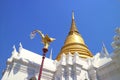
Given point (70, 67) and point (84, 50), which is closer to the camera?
point (70, 67)

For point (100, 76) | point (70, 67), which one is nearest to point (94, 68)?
point (100, 76)

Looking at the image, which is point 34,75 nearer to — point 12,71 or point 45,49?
point 12,71

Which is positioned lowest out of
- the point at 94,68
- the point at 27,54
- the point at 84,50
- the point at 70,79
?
the point at 70,79

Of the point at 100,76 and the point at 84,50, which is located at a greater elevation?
the point at 84,50

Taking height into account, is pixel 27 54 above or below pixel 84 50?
below

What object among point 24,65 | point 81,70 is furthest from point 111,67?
point 24,65

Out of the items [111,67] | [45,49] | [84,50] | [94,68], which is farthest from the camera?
[84,50]

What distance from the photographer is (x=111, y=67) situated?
15.8m

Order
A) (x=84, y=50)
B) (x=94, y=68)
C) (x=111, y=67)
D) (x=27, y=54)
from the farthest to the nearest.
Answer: (x=84, y=50), (x=27, y=54), (x=94, y=68), (x=111, y=67)

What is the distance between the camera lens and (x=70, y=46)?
22.8 metres

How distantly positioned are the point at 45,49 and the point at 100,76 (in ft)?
18.8

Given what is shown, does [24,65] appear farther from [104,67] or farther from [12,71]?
[104,67]

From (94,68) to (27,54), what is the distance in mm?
6718

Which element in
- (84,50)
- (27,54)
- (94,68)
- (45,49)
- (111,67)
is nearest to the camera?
(45,49)
